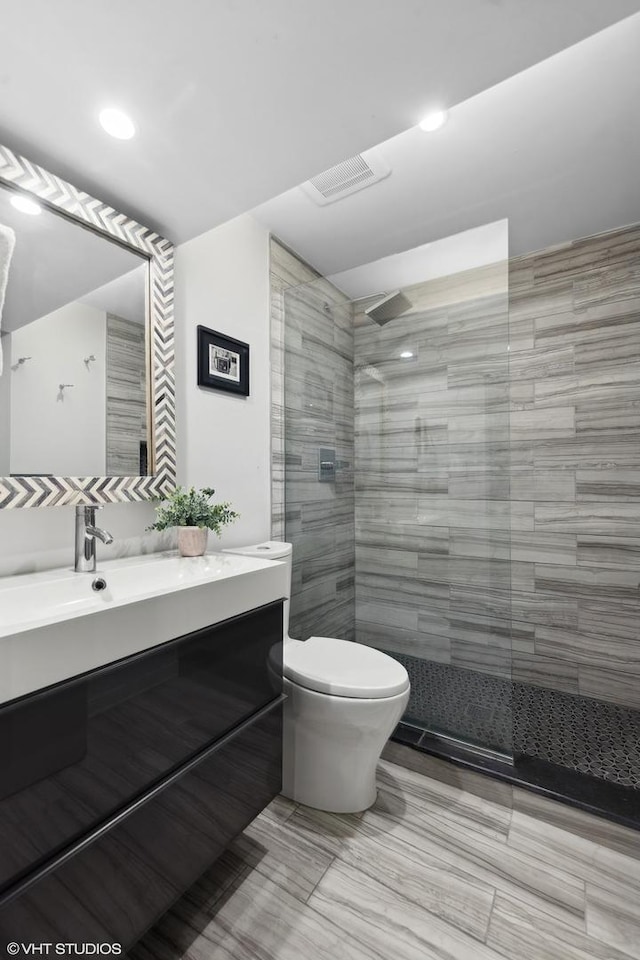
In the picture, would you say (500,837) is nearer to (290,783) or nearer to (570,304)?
(290,783)

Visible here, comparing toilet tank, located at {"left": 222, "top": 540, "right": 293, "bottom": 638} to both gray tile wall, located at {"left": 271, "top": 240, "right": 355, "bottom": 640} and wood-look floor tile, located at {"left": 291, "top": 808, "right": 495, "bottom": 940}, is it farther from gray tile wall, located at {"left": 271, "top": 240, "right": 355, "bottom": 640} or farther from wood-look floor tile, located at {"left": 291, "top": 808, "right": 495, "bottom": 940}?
wood-look floor tile, located at {"left": 291, "top": 808, "right": 495, "bottom": 940}

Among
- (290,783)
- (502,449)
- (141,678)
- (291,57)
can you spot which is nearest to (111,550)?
(141,678)

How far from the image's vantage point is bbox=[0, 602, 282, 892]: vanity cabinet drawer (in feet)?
2.47

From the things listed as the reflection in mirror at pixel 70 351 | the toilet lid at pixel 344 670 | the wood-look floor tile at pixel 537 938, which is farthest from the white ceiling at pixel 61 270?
the wood-look floor tile at pixel 537 938

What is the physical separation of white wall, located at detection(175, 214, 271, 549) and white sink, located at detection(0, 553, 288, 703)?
1.51ft

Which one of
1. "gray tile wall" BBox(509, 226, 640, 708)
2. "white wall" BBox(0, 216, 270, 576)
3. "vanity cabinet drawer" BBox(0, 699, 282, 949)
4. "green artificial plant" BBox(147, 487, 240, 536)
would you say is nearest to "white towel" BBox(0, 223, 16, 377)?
"white wall" BBox(0, 216, 270, 576)

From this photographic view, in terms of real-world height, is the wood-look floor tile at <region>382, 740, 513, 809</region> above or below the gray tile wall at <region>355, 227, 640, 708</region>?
below

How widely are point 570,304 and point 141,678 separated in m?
2.72

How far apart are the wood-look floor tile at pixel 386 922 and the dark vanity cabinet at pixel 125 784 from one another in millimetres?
322

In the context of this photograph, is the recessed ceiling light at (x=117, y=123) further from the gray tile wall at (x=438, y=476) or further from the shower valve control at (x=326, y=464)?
the shower valve control at (x=326, y=464)

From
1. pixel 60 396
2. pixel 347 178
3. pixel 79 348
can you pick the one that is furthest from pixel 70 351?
pixel 347 178

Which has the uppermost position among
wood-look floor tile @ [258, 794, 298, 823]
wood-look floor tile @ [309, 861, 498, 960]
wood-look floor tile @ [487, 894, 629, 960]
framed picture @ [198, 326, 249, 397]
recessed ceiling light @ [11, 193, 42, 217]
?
recessed ceiling light @ [11, 193, 42, 217]

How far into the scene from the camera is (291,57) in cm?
101

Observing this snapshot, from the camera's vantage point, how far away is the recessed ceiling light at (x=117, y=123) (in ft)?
3.68
